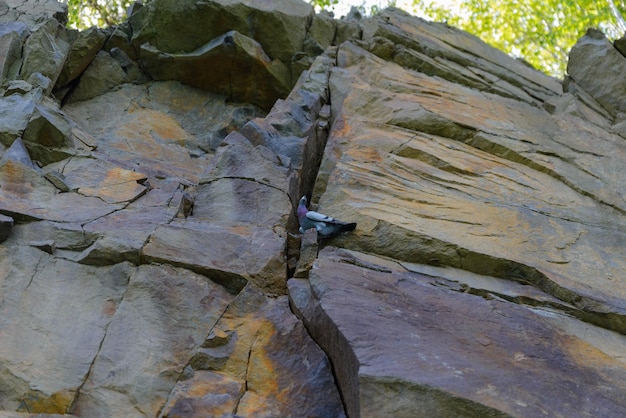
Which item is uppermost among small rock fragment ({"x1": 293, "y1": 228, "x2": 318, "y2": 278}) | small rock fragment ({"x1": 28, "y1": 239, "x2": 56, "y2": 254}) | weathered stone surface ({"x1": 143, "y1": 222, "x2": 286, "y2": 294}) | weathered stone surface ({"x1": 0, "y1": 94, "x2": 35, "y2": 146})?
weathered stone surface ({"x1": 0, "y1": 94, "x2": 35, "y2": 146})

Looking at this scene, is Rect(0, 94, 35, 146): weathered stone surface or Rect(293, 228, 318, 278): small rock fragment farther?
Rect(0, 94, 35, 146): weathered stone surface

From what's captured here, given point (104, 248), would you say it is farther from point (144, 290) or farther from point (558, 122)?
point (558, 122)

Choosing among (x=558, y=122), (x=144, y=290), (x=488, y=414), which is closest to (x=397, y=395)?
(x=488, y=414)

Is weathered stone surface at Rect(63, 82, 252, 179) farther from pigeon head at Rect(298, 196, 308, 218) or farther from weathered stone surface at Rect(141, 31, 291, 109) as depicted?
pigeon head at Rect(298, 196, 308, 218)

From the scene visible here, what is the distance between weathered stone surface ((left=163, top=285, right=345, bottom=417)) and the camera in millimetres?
4863

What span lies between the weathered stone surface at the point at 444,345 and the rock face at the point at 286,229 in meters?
Result: 0.02

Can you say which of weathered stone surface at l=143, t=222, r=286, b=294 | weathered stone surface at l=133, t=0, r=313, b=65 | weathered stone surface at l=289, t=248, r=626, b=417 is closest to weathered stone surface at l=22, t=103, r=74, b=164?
weathered stone surface at l=143, t=222, r=286, b=294

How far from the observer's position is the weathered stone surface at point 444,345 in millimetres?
4336

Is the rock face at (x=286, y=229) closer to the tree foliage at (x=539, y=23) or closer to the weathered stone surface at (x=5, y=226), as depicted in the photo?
the weathered stone surface at (x=5, y=226)

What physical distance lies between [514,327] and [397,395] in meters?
1.79

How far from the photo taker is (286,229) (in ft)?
22.5

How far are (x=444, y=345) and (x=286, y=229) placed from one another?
97.9 inches

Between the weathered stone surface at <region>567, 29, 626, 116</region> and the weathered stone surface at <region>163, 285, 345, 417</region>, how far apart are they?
9.62m

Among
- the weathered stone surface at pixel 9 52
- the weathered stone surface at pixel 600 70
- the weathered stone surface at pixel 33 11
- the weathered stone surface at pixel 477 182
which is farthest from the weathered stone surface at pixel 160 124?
the weathered stone surface at pixel 600 70
